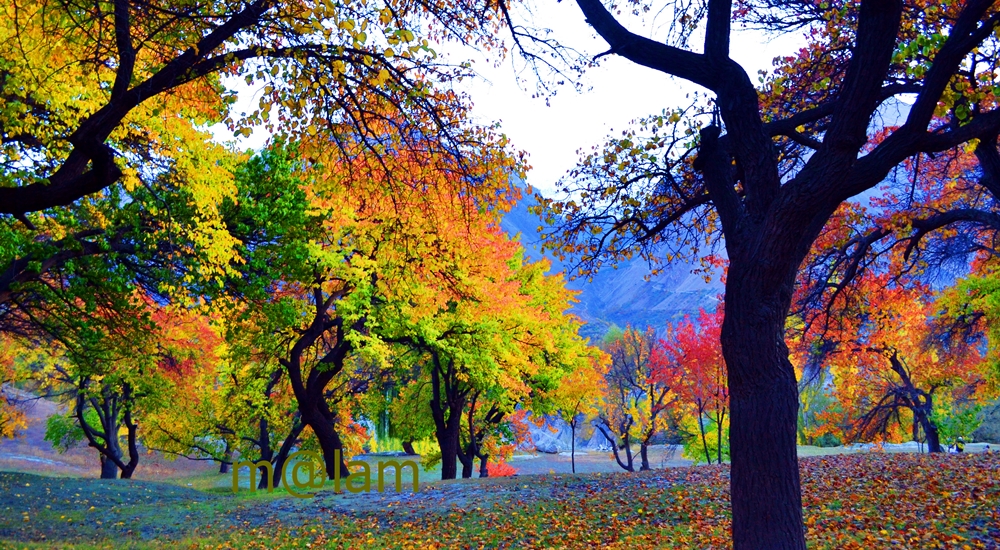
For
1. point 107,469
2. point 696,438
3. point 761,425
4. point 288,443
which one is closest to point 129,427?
point 107,469

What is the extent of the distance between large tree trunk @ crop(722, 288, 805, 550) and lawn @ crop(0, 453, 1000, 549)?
262 cm

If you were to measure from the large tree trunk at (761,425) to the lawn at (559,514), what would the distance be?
2618 millimetres

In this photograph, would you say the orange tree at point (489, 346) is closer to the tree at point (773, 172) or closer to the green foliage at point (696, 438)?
the tree at point (773, 172)

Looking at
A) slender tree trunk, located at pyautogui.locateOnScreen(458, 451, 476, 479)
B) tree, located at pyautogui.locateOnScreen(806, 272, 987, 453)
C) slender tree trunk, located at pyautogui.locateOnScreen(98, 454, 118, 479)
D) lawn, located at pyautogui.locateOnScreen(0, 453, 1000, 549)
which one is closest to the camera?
lawn, located at pyautogui.locateOnScreen(0, 453, 1000, 549)

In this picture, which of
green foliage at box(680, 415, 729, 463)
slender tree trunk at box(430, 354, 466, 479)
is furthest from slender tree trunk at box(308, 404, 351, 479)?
green foliage at box(680, 415, 729, 463)

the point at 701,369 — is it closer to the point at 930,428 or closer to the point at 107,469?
the point at 930,428

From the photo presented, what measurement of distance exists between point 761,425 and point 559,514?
253 inches

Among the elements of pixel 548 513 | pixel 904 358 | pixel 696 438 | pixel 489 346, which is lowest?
pixel 696 438

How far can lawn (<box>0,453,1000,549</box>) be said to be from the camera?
8.62 meters

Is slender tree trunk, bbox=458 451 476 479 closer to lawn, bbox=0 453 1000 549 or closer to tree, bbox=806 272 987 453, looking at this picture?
lawn, bbox=0 453 1000 549

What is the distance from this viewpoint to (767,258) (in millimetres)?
5656

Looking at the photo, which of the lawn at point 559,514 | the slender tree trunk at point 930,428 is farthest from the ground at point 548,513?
the slender tree trunk at point 930,428

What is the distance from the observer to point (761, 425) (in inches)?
221

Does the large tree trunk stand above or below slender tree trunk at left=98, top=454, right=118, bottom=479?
above
